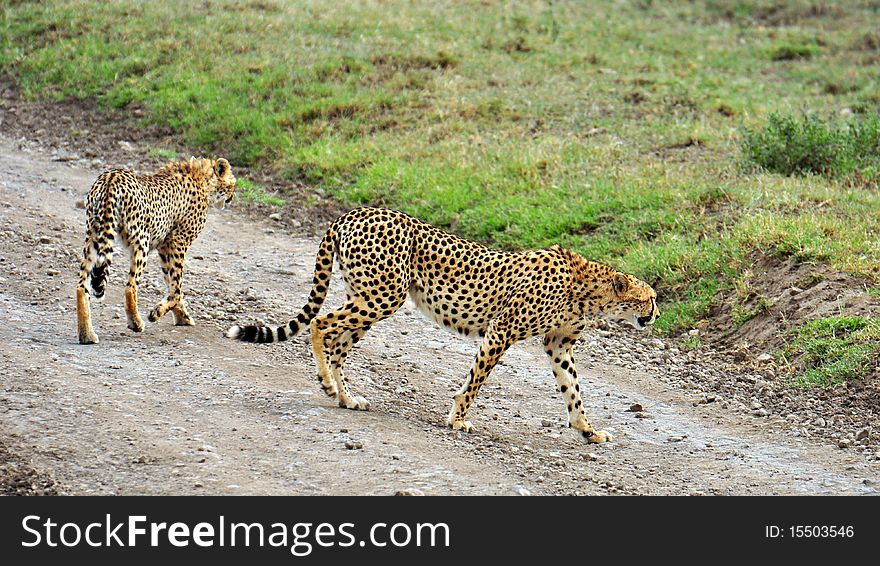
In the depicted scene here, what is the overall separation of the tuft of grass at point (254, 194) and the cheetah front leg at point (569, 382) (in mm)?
5466

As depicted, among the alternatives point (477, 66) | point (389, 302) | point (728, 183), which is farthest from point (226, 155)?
point (389, 302)

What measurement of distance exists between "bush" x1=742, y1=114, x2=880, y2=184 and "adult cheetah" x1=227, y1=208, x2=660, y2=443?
17.1 feet

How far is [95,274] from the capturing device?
877cm

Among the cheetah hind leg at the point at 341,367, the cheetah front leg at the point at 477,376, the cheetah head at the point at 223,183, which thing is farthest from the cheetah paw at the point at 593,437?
the cheetah head at the point at 223,183

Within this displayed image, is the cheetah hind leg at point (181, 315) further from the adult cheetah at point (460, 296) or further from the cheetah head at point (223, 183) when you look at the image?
the adult cheetah at point (460, 296)

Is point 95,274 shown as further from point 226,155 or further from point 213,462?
point 226,155

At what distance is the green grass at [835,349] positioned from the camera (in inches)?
349

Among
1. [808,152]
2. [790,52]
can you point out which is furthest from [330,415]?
[790,52]

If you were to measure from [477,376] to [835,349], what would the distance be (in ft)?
9.33

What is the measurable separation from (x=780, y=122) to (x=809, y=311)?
4059mm

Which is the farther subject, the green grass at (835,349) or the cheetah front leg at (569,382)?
the green grass at (835,349)

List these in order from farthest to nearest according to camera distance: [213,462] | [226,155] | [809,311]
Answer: [226,155], [809,311], [213,462]

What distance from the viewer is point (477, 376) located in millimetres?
7852

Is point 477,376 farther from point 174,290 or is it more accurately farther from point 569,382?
point 174,290
